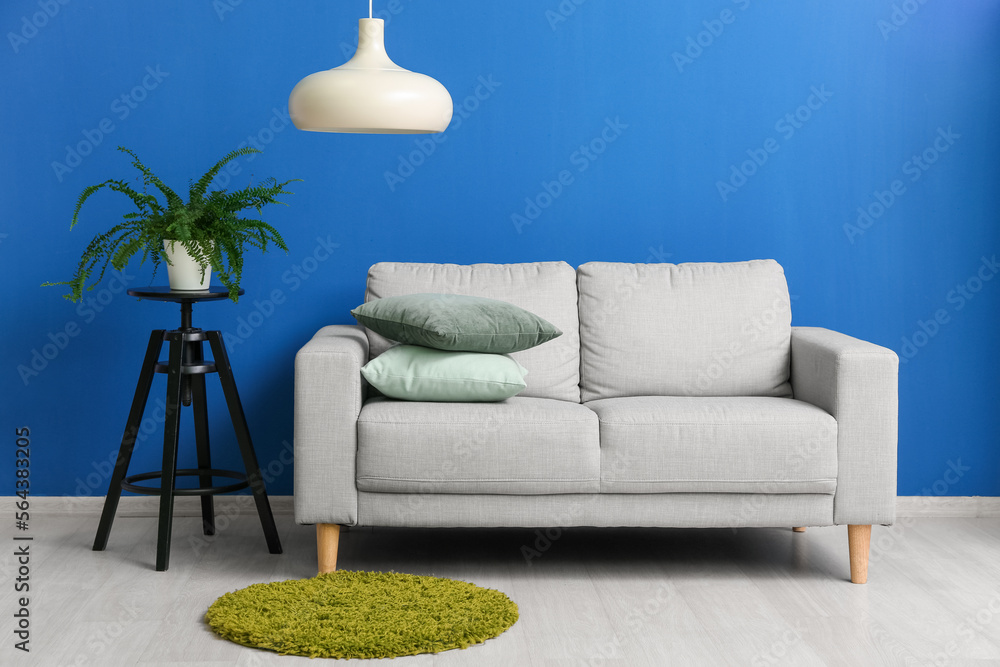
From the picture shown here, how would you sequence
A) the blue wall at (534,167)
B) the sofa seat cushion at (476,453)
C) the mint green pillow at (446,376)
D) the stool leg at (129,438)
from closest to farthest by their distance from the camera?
the sofa seat cushion at (476,453)
the mint green pillow at (446,376)
the stool leg at (129,438)
the blue wall at (534,167)

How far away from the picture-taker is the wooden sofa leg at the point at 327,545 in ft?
9.02

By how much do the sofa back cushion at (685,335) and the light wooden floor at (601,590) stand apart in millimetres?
521

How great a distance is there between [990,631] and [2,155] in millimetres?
3375

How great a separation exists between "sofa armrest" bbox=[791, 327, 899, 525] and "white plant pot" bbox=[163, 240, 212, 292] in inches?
74.8

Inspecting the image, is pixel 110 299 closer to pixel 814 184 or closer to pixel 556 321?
pixel 556 321

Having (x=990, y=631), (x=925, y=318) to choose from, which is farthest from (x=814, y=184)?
(x=990, y=631)

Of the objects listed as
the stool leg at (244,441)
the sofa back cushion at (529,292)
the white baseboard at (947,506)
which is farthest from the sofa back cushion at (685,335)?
the stool leg at (244,441)

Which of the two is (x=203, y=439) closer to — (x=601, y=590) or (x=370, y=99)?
(x=601, y=590)

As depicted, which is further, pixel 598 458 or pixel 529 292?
pixel 529 292

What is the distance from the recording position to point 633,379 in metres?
3.17

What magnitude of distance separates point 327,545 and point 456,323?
0.73 meters

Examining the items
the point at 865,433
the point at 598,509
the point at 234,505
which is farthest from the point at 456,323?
the point at 234,505

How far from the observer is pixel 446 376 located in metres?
2.77

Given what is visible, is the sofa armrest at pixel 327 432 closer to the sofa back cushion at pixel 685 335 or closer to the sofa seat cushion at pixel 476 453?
the sofa seat cushion at pixel 476 453
